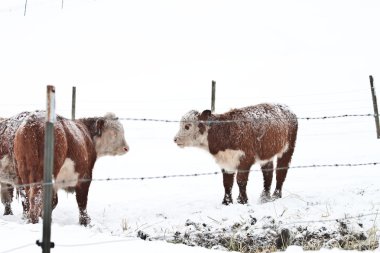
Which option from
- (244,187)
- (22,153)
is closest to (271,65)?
(244,187)

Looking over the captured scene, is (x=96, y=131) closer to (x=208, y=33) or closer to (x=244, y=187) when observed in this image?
(x=244, y=187)

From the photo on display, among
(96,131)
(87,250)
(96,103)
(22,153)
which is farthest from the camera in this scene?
(96,103)

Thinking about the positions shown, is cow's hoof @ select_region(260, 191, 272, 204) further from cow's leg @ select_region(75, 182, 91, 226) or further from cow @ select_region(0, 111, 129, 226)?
cow's leg @ select_region(75, 182, 91, 226)

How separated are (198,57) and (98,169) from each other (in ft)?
62.0

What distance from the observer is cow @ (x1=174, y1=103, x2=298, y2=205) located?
9508mm

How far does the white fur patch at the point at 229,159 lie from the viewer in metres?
9.51

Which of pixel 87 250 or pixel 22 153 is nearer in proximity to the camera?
pixel 87 250

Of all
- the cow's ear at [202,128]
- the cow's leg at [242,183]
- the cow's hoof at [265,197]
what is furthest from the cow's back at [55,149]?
the cow's hoof at [265,197]

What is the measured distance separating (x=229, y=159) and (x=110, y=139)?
2.03m

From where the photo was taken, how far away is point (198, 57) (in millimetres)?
32250

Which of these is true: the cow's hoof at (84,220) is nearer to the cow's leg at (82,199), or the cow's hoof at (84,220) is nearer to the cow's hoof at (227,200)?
the cow's leg at (82,199)

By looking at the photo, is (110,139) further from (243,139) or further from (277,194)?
(277,194)

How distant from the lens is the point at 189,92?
26.0 m

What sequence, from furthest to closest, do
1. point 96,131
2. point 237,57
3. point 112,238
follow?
point 237,57
point 96,131
point 112,238
